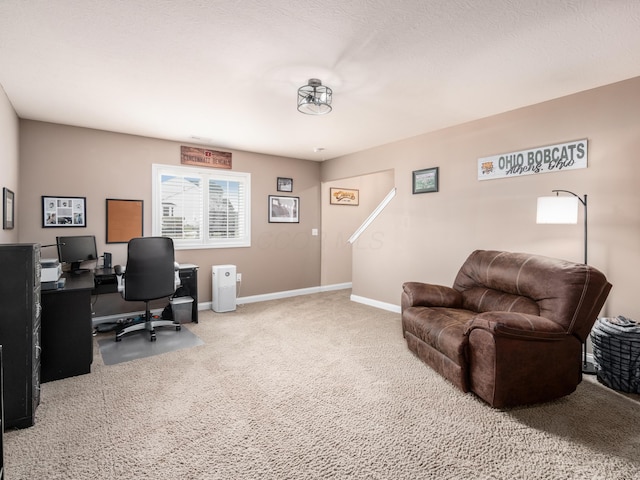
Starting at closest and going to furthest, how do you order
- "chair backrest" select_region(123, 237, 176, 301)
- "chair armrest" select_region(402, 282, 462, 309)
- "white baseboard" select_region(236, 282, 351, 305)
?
"chair armrest" select_region(402, 282, 462, 309)
"chair backrest" select_region(123, 237, 176, 301)
"white baseboard" select_region(236, 282, 351, 305)

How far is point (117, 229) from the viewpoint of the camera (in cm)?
438

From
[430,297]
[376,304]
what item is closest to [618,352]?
[430,297]

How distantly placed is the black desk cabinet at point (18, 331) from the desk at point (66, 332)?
605 millimetres

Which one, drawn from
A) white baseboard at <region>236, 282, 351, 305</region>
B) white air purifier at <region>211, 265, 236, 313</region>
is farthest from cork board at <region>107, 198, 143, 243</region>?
white baseboard at <region>236, 282, 351, 305</region>

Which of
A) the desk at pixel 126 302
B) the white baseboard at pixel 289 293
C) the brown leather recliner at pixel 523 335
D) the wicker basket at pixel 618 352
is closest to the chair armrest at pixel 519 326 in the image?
the brown leather recliner at pixel 523 335

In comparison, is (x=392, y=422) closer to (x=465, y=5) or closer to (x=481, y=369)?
(x=481, y=369)

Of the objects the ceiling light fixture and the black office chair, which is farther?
the black office chair

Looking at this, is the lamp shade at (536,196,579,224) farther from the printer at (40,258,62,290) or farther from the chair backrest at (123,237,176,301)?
the printer at (40,258,62,290)

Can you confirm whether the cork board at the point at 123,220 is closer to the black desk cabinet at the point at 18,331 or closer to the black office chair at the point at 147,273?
the black office chair at the point at 147,273

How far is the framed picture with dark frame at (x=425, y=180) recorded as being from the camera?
433cm

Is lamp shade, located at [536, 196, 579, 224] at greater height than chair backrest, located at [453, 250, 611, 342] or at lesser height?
greater

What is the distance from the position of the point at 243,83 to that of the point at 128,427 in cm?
269

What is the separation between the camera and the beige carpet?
69.0 inches

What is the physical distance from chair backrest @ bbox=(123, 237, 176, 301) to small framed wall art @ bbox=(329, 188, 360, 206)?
344 centimetres
